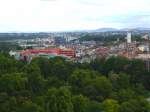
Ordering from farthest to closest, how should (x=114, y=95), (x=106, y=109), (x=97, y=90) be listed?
(x=97, y=90) < (x=114, y=95) < (x=106, y=109)

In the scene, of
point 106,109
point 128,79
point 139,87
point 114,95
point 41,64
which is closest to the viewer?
point 106,109

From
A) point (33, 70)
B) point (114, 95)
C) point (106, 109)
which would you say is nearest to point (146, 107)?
point (106, 109)

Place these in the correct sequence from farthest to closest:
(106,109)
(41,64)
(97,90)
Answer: (41,64) → (97,90) → (106,109)

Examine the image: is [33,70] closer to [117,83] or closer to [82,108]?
[117,83]

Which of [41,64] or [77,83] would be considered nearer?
[77,83]

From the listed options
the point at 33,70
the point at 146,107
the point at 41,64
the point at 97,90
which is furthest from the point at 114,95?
the point at 41,64

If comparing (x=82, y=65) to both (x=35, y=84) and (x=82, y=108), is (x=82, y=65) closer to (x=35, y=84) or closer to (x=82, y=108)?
(x=35, y=84)
